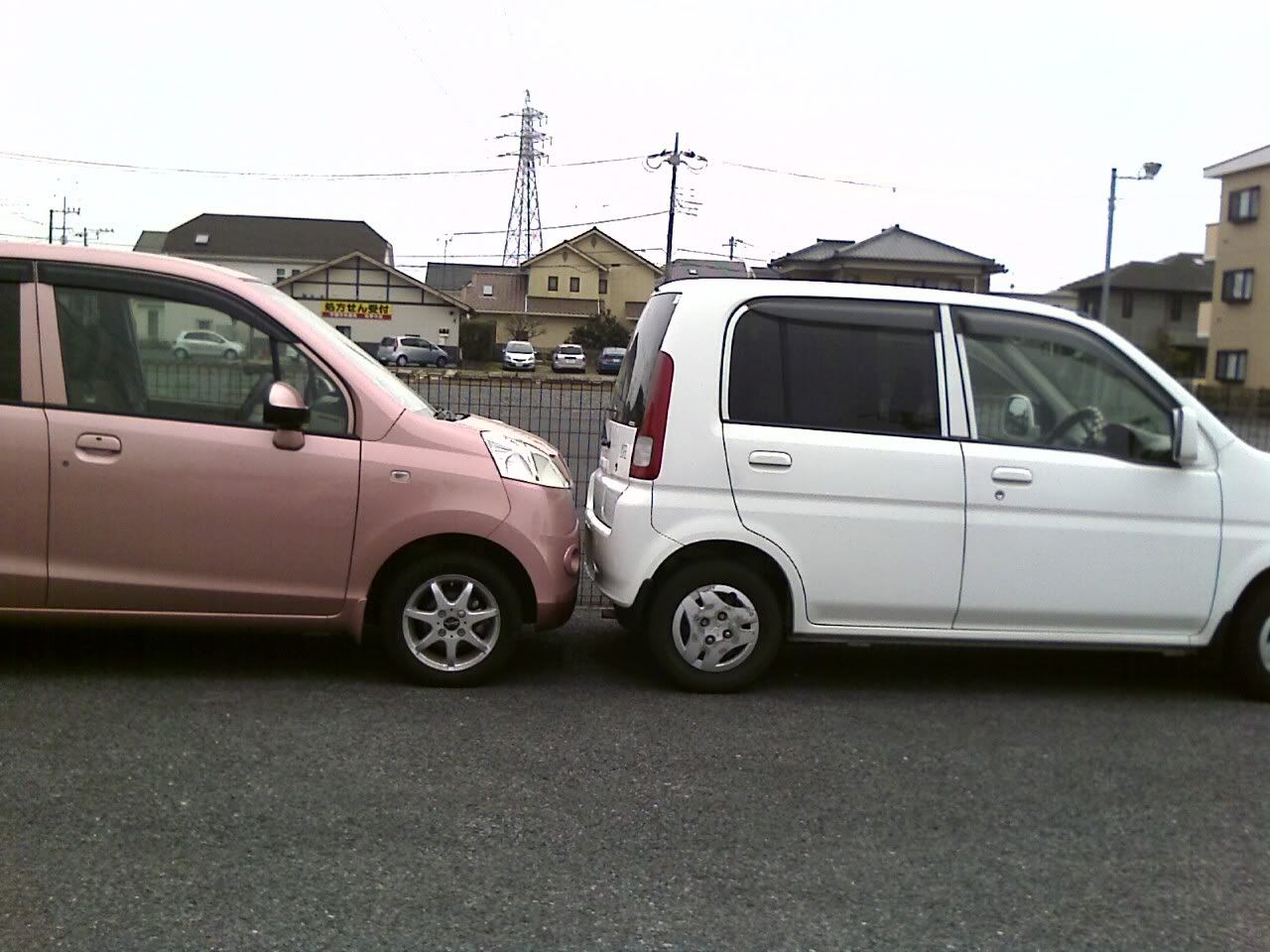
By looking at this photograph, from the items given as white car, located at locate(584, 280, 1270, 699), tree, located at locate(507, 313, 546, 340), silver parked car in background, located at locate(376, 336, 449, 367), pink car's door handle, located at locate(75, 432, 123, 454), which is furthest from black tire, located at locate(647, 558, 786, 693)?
tree, located at locate(507, 313, 546, 340)

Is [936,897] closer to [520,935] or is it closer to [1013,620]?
[520,935]

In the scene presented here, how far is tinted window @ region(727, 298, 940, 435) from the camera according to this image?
→ 574cm

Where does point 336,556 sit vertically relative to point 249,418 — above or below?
below

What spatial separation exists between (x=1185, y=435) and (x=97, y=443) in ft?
15.8

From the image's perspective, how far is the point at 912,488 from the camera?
5719mm

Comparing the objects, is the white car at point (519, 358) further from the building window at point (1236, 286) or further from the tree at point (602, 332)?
the building window at point (1236, 286)

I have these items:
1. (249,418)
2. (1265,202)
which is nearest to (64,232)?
(1265,202)

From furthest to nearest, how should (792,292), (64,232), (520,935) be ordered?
(64,232) < (792,292) < (520,935)

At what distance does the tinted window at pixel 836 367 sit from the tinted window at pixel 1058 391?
241mm

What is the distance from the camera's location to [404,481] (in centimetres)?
565

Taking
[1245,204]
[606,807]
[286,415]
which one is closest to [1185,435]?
[606,807]

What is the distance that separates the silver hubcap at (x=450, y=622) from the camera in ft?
18.7

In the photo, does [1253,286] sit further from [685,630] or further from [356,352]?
[356,352]

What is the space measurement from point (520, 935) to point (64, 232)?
276 ft
